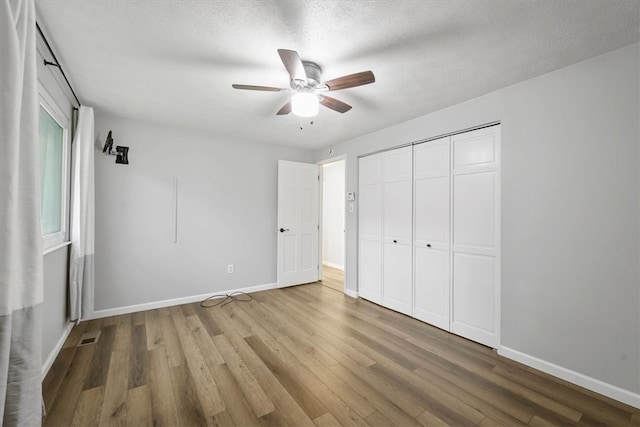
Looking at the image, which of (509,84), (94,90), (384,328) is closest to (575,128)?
(509,84)

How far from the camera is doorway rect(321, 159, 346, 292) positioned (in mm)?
6109

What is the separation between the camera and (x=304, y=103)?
210cm

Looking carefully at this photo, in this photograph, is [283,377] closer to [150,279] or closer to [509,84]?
[150,279]

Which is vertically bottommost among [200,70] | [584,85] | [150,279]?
[150,279]

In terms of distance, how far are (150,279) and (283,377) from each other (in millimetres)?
2391

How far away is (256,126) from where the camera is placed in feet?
11.5

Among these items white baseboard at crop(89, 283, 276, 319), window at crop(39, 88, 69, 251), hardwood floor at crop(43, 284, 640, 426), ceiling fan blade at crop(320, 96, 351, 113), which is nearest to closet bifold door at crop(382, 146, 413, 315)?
hardwood floor at crop(43, 284, 640, 426)

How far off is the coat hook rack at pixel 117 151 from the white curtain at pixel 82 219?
0.23 meters

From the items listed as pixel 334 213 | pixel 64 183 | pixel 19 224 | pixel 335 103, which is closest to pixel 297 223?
pixel 334 213

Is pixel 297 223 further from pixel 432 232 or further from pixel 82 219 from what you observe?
pixel 82 219

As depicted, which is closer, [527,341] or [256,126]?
[527,341]

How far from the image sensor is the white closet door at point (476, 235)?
2.50 m

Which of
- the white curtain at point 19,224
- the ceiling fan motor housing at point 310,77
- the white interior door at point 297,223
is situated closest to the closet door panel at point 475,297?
the ceiling fan motor housing at point 310,77

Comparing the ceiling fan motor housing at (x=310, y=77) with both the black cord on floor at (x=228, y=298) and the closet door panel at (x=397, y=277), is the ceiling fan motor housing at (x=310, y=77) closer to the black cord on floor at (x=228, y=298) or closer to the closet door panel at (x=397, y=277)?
the closet door panel at (x=397, y=277)
